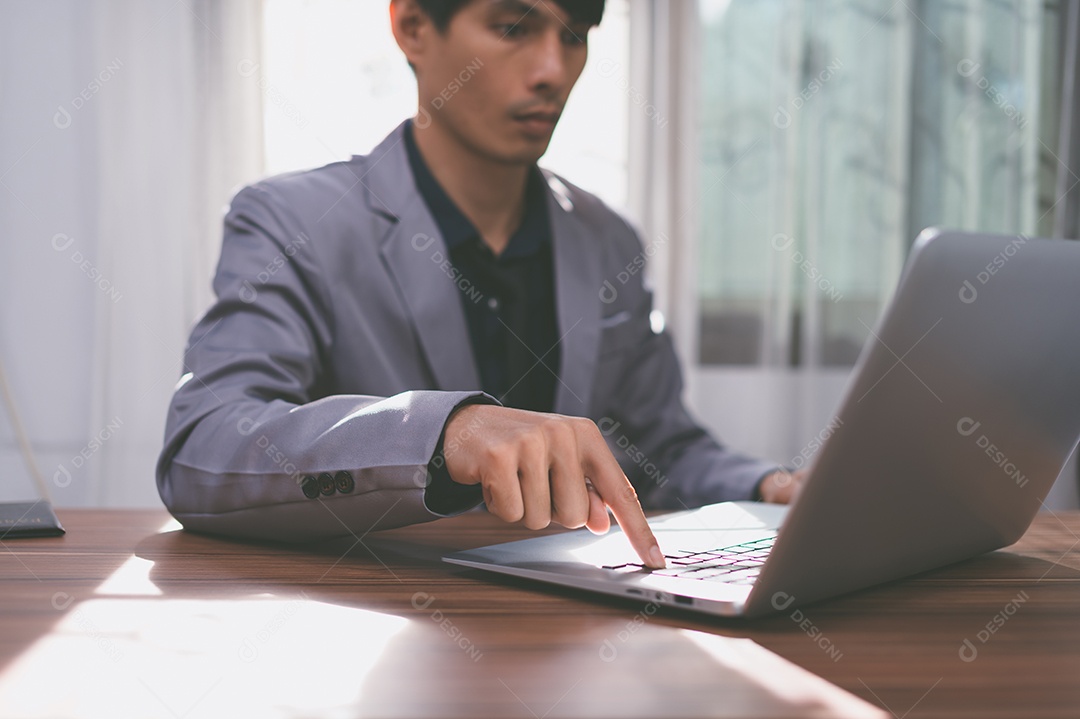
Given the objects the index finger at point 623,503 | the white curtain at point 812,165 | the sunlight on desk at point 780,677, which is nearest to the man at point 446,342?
the index finger at point 623,503

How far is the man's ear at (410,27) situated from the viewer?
1270 mm

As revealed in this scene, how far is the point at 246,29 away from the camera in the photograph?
2.52 metres

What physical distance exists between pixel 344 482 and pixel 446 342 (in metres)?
0.46

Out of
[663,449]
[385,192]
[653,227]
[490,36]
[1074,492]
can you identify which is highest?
[490,36]

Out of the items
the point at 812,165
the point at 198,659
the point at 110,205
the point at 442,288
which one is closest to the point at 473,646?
the point at 198,659

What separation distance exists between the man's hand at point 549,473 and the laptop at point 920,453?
3 cm

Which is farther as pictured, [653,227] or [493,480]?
[653,227]

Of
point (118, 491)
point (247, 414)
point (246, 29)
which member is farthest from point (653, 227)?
point (247, 414)

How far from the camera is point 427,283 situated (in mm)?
1150

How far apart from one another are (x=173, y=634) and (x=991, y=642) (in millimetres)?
Result: 424

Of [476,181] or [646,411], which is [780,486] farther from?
[476,181]

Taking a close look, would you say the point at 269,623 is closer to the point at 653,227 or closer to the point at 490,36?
the point at 490,36

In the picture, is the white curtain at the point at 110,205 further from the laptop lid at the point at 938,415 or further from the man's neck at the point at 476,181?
the laptop lid at the point at 938,415

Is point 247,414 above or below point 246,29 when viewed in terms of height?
below
